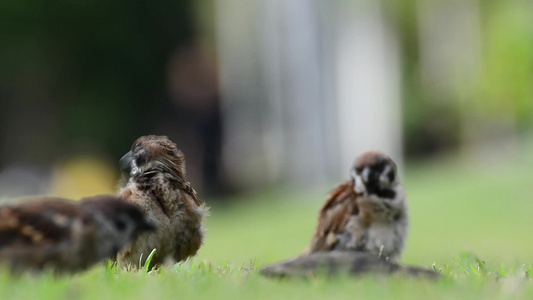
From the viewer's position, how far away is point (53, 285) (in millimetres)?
5316

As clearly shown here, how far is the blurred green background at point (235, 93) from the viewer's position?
40281mm

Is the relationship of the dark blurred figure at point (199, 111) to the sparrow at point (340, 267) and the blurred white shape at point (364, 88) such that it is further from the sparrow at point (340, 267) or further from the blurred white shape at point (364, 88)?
the sparrow at point (340, 267)

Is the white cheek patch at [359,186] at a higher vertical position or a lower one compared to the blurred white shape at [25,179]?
higher

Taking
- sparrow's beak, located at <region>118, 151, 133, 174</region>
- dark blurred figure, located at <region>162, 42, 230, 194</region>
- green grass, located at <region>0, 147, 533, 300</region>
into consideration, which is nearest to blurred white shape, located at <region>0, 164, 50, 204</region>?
dark blurred figure, located at <region>162, 42, 230, 194</region>

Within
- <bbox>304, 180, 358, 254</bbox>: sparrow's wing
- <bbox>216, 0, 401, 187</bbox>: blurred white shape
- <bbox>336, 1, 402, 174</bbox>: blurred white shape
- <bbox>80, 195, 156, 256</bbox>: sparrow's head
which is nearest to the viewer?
<bbox>80, 195, 156, 256</bbox>: sparrow's head

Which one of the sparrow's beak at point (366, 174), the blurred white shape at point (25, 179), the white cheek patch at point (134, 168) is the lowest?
the blurred white shape at point (25, 179)

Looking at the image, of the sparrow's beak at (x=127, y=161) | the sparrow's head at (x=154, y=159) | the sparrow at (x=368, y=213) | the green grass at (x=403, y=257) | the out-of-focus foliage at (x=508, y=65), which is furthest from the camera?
the out-of-focus foliage at (x=508, y=65)

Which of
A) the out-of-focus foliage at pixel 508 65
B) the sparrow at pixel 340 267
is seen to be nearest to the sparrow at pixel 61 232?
the sparrow at pixel 340 267

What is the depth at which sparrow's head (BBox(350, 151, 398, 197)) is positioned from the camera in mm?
8391

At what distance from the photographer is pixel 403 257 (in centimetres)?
1483

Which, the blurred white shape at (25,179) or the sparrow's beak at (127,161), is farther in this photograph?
the blurred white shape at (25,179)

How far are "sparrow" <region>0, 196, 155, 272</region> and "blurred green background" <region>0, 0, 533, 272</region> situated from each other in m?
27.1

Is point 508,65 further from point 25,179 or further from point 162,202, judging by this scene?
point 162,202

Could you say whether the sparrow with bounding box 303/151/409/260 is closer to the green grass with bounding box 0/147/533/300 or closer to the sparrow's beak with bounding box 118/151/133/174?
the green grass with bounding box 0/147/533/300
